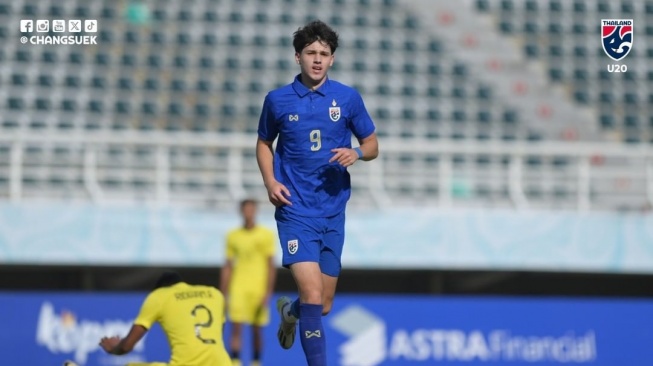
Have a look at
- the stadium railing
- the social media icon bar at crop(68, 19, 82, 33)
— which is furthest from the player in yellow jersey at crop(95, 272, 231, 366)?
the social media icon bar at crop(68, 19, 82, 33)

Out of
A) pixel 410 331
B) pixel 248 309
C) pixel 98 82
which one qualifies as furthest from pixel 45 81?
pixel 410 331

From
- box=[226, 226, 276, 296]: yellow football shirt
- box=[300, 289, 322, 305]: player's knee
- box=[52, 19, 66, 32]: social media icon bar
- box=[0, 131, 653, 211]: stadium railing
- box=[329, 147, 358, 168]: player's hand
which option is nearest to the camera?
box=[329, 147, 358, 168]: player's hand

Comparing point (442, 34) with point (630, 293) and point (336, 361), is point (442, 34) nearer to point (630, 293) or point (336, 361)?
point (630, 293)

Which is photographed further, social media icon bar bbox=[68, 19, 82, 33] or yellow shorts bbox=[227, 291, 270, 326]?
social media icon bar bbox=[68, 19, 82, 33]

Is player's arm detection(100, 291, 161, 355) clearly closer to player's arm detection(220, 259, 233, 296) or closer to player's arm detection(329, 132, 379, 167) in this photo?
player's arm detection(329, 132, 379, 167)

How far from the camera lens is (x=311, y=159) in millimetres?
6086

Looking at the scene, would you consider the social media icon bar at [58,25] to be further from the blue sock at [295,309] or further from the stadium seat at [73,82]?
the blue sock at [295,309]

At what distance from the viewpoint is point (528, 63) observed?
19047 millimetres

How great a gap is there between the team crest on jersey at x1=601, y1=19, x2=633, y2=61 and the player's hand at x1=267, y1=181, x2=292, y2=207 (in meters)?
13.1

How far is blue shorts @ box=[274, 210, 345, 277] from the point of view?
6047 millimetres

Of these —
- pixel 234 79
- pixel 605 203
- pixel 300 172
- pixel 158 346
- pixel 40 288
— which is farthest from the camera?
pixel 234 79

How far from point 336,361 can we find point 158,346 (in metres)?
2.04

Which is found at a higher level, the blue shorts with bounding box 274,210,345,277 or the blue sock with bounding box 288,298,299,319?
the blue shorts with bounding box 274,210,345,277

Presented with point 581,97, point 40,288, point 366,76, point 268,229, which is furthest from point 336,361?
point 581,97
